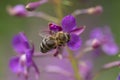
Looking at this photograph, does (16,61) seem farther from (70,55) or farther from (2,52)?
(2,52)

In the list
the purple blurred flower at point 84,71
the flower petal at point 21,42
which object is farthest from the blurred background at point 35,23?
the flower petal at point 21,42

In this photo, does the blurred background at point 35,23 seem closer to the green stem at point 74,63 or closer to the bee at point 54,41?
the green stem at point 74,63

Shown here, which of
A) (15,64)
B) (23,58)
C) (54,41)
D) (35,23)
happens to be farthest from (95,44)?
(35,23)

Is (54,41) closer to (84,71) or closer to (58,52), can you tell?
(58,52)

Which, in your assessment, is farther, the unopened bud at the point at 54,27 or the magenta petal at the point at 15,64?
the magenta petal at the point at 15,64

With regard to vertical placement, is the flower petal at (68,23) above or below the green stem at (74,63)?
above

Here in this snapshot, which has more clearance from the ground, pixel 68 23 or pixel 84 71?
pixel 68 23

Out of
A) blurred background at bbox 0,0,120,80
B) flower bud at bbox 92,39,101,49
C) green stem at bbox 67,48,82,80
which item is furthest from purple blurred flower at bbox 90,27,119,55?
blurred background at bbox 0,0,120,80
